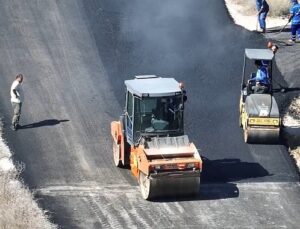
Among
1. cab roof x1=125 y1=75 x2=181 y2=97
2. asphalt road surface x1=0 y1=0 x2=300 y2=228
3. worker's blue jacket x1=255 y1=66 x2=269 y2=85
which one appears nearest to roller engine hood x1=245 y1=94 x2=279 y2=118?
worker's blue jacket x1=255 y1=66 x2=269 y2=85

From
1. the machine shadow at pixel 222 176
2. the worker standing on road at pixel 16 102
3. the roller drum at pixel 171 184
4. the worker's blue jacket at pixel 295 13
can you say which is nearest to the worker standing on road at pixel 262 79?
the machine shadow at pixel 222 176

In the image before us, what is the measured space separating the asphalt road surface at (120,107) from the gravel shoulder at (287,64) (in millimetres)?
650

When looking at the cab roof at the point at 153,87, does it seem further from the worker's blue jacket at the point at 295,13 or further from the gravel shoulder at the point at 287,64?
the worker's blue jacket at the point at 295,13

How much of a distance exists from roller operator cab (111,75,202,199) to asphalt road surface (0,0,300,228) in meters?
0.46

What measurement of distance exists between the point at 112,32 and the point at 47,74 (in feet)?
12.8

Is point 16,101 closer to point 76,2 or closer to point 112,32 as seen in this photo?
point 112,32

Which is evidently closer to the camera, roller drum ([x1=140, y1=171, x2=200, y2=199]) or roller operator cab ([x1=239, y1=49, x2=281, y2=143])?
roller drum ([x1=140, y1=171, x2=200, y2=199])

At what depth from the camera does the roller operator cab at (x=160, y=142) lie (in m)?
17.6

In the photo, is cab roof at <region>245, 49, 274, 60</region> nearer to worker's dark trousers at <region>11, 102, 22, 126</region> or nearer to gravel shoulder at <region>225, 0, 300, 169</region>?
gravel shoulder at <region>225, 0, 300, 169</region>

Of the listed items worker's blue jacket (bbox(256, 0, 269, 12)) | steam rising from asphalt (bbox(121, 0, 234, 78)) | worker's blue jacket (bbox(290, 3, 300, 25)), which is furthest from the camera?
worker's blue jacket (bbox(256, 0, 269, 12))

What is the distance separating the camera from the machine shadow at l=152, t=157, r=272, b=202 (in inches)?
722

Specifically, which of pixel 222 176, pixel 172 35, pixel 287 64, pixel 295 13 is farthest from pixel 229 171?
pixel 295 13

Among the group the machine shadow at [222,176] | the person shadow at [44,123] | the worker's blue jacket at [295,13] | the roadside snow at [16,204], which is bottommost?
the machine shadow at [222,176]

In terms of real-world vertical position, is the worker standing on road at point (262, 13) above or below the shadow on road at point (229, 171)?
above
